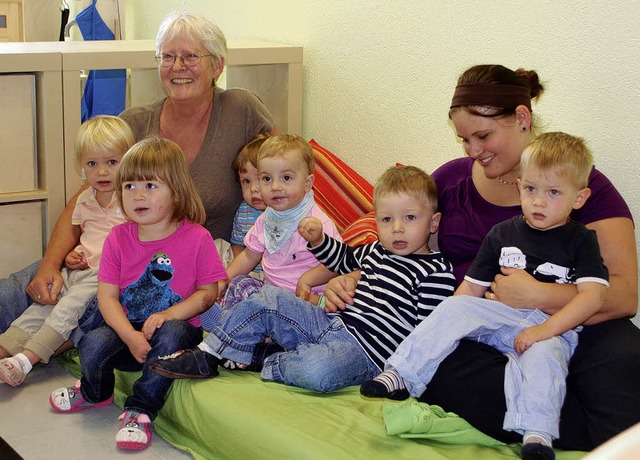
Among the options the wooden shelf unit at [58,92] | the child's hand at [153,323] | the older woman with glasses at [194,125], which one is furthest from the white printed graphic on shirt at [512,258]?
the wooden shelf unit at [58,92]

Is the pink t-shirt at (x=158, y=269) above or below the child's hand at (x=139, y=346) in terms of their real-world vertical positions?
above

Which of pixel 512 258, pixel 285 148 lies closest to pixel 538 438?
pixel 512 258

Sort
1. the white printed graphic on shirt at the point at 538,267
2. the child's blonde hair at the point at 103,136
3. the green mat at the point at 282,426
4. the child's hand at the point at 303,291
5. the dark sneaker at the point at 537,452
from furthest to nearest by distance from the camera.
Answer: the child's blonde hair at the point at 103,136 → the child's hand at the point at 303,291 → the white printed graphic on shirt at the point at 538,267 → the green mat at the point at 282,426 → the dark sneaker at the point at 537,452

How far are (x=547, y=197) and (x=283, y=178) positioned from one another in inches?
36.1

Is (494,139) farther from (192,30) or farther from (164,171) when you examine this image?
(192,30)

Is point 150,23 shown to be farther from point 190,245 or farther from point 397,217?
point 397,217

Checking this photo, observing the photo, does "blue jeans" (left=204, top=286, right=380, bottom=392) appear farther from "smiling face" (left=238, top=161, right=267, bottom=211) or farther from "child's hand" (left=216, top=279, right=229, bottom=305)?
"smiling face" (left=238, top=161, right=267, bottom=211)

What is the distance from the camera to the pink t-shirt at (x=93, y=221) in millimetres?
2941

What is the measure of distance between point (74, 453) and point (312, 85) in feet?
6.11

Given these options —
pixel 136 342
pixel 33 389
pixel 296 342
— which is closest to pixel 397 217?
pixel 296 342

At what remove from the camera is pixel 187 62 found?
3.02 meters

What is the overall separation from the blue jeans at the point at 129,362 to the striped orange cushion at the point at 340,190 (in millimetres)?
846

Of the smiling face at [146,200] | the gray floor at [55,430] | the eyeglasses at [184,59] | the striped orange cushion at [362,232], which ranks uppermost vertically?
the eyeglasses at [184,59]

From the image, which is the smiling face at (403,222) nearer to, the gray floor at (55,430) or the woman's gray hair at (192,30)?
the gray floor at (55,430)
